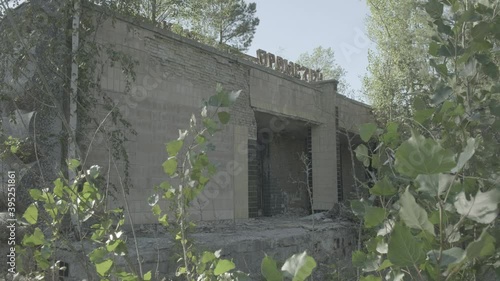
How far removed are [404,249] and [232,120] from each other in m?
8.52

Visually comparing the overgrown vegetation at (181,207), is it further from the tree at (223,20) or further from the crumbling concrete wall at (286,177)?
the tree at (223,20)

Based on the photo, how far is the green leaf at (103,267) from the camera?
62.3 inches

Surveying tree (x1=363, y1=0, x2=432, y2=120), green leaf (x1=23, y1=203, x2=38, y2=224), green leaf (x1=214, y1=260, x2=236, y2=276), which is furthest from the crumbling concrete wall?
green leaf (x1=214, y1=260, x2=236, y2=276)

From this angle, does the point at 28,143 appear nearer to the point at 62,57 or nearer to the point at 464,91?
the point at 62,57

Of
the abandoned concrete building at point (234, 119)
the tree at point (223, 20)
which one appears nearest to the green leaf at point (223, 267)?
the abandoned concrete building at point (234, 119)

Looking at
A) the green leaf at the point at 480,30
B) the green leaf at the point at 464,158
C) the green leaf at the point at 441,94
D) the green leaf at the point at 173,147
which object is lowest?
the green leaf at the point at 464,158

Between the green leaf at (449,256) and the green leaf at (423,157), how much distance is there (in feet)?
0.55

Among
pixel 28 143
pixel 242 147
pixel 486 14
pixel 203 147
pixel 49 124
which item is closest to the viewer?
pixel 486 14

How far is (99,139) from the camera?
22.2ft

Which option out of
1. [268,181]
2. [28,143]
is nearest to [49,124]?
[28,143]

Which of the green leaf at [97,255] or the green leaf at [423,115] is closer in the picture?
the green leaf at [423,115]

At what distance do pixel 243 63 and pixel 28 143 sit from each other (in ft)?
16.2

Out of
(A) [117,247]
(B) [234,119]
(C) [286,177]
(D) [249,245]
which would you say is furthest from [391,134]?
(C) [286,177]

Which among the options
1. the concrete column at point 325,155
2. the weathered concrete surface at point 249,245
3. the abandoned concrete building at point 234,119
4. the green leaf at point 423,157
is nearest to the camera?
the green leaf at point 423,157
